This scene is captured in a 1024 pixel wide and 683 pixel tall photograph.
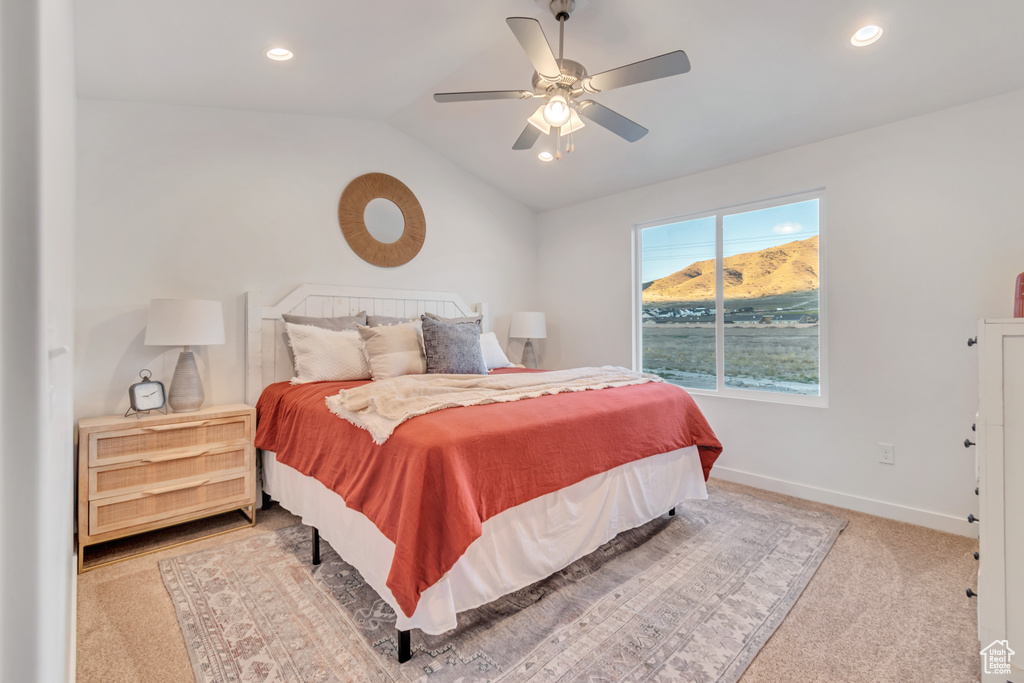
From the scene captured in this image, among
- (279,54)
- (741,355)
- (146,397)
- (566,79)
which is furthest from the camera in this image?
(741,355)

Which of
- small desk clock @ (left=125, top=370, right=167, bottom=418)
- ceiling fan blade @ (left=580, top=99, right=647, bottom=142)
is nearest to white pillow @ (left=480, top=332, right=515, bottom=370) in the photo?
ceiling fan blade @ (left=580, top=99, right=647, bottom=142)

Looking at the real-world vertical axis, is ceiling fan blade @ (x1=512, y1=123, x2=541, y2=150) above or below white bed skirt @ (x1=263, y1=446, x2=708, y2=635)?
above

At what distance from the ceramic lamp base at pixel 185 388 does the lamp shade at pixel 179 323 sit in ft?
0.56

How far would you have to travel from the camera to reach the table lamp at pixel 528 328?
14.0 feet

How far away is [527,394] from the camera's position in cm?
214

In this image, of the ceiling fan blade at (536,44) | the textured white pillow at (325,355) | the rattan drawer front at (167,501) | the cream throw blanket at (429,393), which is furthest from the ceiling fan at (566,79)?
the rattan drawer front at (167,501)

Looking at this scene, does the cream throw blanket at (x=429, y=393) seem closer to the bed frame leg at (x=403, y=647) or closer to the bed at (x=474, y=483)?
the bed at (x=474, y=483)

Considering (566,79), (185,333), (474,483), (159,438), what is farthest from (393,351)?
(566,79)

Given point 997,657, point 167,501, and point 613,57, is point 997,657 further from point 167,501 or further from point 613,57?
point 167,501

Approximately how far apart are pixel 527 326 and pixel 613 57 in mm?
2288

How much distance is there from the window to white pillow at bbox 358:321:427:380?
6.75 feet

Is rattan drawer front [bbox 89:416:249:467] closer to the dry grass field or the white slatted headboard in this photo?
the white slatted headboard

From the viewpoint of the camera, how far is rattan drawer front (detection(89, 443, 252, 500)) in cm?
221

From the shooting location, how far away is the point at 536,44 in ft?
5.83
